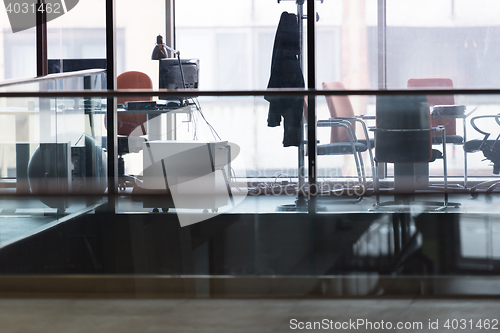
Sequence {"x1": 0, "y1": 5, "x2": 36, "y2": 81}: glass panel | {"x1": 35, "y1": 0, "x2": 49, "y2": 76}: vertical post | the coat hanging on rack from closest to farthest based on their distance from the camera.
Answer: the coat hanging on rack → {"x1": 35, "y1": 0, "x2": 49, "y2": 76}: vertical post → {"x1": 0, "y1": 5, "x2": 36, "y2": 81}: glass panel

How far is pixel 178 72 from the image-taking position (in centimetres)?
368

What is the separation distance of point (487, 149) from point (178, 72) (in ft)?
7.32

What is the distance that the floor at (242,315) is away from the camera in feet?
6.59

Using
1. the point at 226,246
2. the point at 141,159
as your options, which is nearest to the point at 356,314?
the point at 226,246

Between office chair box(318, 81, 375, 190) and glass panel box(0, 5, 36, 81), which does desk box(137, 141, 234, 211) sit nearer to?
office chair box(318, 81, 375, 190)

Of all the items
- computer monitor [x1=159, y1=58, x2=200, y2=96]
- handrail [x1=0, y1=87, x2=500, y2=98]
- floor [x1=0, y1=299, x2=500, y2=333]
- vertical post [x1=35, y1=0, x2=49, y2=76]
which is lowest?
floor [x1=0, y1=299, x2=500, y2=333]

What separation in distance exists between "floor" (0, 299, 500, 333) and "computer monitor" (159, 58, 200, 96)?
1.89 meters

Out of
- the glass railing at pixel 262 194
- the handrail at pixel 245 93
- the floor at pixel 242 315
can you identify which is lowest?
the floor at pixel 242 315

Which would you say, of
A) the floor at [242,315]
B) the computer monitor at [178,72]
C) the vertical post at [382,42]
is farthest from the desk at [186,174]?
the vertical post at [382,42]

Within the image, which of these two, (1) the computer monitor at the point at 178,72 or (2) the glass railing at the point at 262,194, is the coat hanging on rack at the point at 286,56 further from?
(2) the glass railing at the point at 262,194

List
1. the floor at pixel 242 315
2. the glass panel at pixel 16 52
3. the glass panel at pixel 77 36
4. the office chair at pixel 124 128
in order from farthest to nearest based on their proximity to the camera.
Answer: the glass panel at pixel 16 52, the glass panel at pixel 77 36, the office chair at pixel 124 128, the floor at pixel 242 315

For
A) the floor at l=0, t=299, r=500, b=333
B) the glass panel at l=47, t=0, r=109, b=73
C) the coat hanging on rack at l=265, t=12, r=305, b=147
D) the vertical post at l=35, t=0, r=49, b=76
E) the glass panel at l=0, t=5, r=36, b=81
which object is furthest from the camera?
the glass panel at l=0, t=5, r=36, b=81

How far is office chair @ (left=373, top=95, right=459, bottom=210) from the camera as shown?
2068 millimetres

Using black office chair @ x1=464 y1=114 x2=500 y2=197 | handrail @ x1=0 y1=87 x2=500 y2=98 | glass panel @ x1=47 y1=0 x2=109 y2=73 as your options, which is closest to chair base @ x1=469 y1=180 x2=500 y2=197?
black office chair @ x1=464 y1=114 x2=500 y2=197
